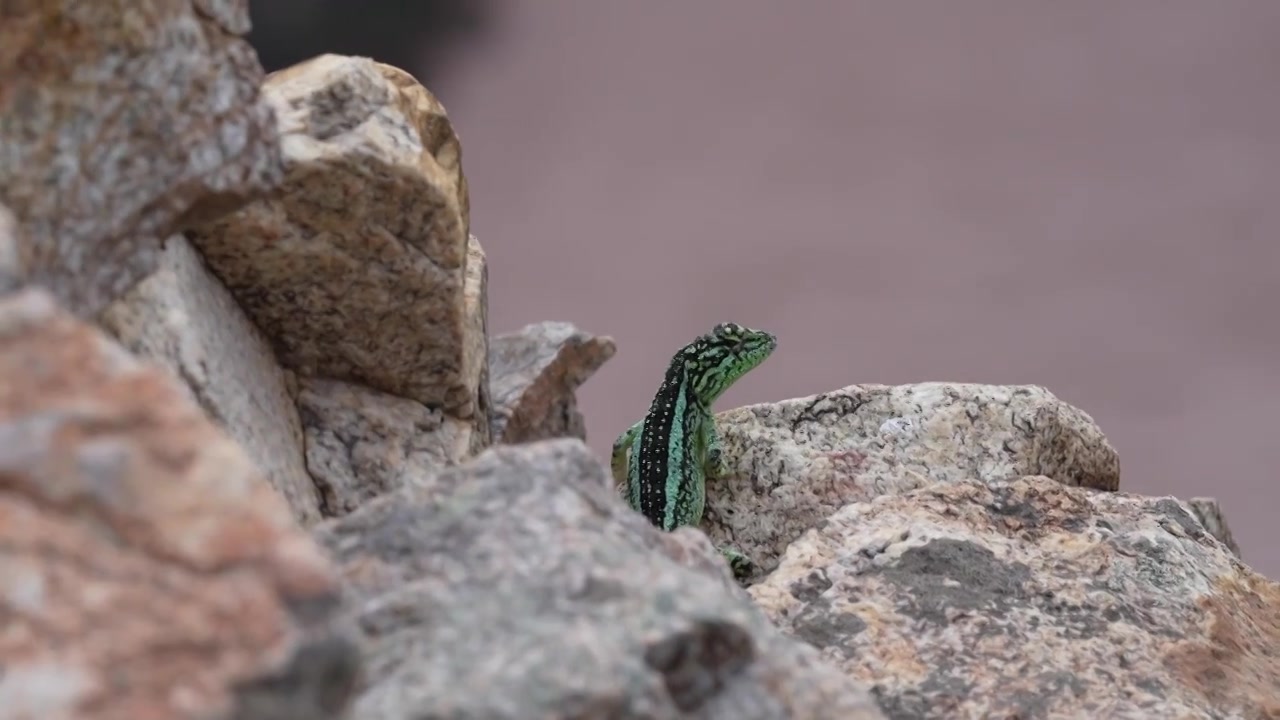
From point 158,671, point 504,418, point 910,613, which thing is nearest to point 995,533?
point 910,613

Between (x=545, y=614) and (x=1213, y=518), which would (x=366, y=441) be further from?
(x=1213, y=518)

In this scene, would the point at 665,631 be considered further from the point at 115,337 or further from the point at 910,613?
the point at 910,613

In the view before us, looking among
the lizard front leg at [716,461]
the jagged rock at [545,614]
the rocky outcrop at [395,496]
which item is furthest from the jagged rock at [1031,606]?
the lizard front leg at [716,461]

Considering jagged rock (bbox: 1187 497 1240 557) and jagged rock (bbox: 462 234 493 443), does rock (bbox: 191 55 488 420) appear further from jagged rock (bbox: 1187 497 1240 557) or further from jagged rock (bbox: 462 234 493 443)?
jagged rock (bbox: 1187 497 1240 557)

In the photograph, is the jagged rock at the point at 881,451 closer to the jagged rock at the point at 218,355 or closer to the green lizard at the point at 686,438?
the green lizard at the point at 686,438

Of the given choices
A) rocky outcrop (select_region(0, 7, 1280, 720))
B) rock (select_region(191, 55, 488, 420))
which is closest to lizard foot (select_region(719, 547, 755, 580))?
rocky outcrop (select_region(0, 7, 1280, 720))

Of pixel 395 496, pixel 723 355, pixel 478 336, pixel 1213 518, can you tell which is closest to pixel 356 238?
pixel 478 336
